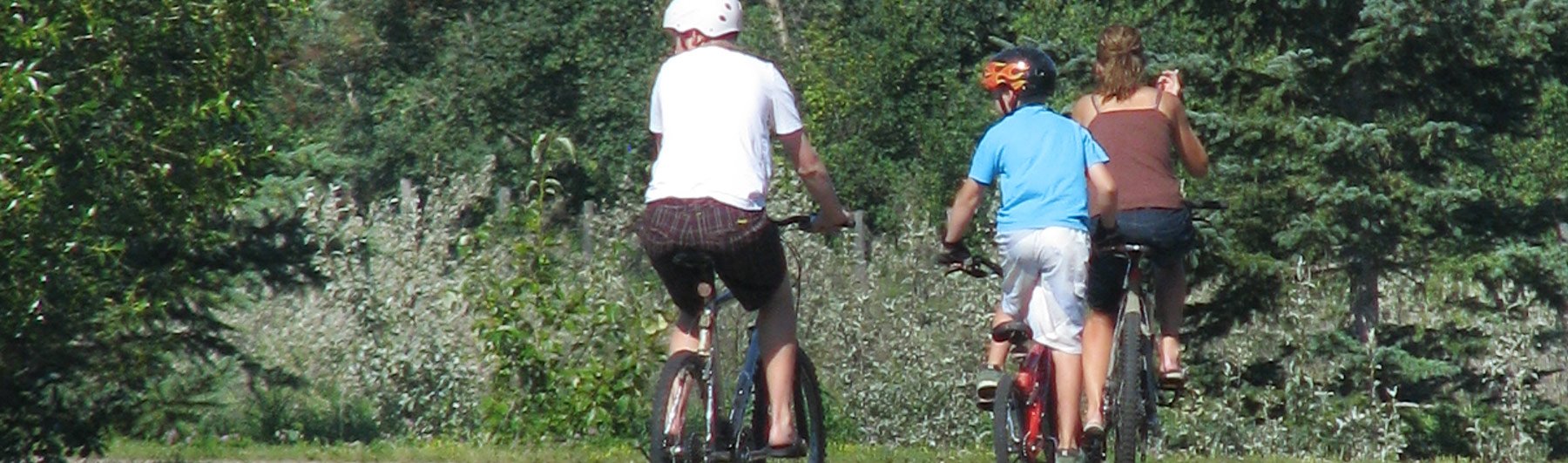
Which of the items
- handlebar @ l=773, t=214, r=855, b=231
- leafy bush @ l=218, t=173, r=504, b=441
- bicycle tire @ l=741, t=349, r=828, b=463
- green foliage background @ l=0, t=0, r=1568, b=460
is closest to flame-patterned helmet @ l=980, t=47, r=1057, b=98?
handlebar @ l=773, t=214, r=855, b=231

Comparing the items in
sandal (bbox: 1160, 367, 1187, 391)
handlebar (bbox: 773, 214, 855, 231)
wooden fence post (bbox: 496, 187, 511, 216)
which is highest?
wooden fence post (bbox: 496, 187, 511, 216)

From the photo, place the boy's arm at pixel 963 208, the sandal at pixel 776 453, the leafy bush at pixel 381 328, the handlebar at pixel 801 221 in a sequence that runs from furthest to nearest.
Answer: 1. the leafy bush at pixel 381 328
2. the boy's arm at pixel 963 208
3. the sandal at pixel 776 453
4. the handlebar at pixel 801 221

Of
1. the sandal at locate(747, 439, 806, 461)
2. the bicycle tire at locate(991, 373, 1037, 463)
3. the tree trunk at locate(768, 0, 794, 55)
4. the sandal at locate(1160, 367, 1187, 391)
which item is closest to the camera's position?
the sandal at locate(747, 439, 806, 461)

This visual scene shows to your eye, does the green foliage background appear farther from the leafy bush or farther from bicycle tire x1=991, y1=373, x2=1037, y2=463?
bicycle tire x1=991, y1=373, x2=1037, y2=463

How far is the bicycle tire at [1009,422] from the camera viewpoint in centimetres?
714

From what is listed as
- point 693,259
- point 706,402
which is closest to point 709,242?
point 693,259

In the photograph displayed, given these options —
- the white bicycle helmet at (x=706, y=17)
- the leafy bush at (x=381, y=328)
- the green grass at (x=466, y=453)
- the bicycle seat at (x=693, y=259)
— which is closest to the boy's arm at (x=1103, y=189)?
the white bicycle helmet at (x=706, y=17)

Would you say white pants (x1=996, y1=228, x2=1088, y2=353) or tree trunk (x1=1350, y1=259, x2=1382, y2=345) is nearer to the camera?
white pants (x1=996, y1=228, x2=1088, y2=353)

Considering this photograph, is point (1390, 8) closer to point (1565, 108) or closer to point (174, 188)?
point (174, 188)

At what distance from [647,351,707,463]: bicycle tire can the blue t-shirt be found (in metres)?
1.35

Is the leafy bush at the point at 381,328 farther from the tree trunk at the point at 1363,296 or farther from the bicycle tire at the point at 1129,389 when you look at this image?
the tree trunk at the point at 1363,296

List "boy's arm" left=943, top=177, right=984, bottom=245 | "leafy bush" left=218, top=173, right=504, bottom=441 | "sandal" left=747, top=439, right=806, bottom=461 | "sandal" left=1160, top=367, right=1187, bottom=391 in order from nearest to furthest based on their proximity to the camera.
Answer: "sandal" left=747, top=439, right=806, bottom=461
"boy's arm" left=943, top=177, right=984, bottom=245
"sandal" left=1160, top=367, right=1187, bottom=391
"leafy bush" left=218, top=173, right=504, bottom=441

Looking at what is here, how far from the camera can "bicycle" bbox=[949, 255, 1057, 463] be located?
7164 millimetres

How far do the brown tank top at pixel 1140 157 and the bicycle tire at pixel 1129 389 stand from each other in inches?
15.5
